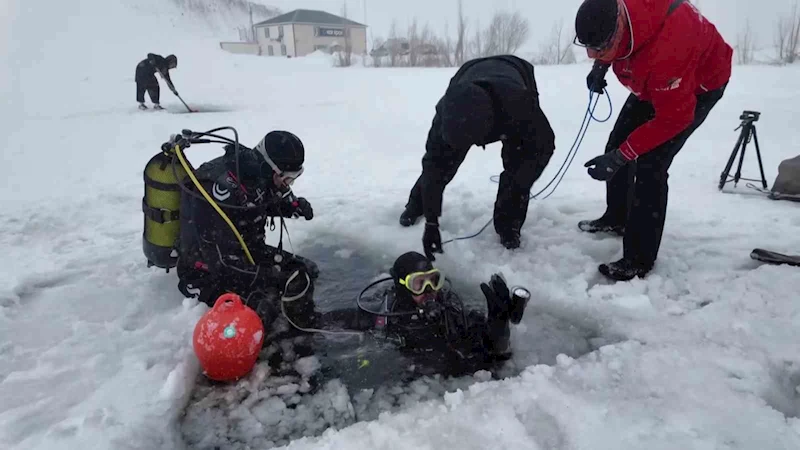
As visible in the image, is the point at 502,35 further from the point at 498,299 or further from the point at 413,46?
the point at 498,299

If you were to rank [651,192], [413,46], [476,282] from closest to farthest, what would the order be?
[651,192]
[476,282]
[413,46]

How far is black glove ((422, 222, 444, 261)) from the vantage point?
3555 mm

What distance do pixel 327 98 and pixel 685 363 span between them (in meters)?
13.1

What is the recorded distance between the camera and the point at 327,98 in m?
14.2

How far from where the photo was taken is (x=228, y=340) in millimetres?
2355

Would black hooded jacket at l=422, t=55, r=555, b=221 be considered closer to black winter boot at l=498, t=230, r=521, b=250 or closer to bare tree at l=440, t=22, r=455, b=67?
black winter boot at l=498, t=230, r=521, b=250

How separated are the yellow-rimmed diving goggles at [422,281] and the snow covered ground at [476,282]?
0.53m

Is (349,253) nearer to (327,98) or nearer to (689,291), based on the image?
(689,291)

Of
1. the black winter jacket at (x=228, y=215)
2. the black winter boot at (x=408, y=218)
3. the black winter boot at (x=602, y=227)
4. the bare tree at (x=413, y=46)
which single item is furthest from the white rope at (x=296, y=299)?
the bare tree at (x=413, y=46)

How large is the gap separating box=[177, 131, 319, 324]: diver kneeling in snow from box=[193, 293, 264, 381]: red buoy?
458 mm

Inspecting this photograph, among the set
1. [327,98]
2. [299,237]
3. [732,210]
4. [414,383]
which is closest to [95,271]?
[299,237]

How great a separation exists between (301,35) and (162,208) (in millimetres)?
47868

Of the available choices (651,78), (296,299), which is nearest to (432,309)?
(296,299)

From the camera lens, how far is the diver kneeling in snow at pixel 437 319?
2.52 m
